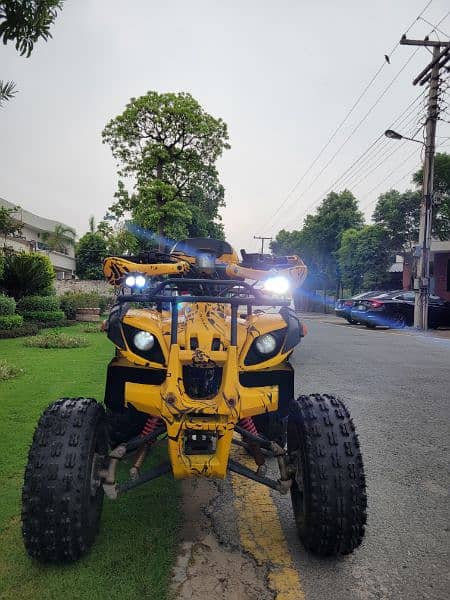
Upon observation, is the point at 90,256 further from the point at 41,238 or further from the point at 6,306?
the point at 6,306

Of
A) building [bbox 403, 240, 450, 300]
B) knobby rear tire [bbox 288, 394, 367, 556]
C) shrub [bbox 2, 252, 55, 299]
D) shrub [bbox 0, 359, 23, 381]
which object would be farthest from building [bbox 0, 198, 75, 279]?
knobby rear tire [bbox 288, 394, 367, 556]

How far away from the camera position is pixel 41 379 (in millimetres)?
7656

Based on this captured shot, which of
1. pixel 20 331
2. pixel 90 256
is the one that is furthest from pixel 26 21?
pixel 90 256

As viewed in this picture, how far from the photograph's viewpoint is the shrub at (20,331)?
44.2 ft

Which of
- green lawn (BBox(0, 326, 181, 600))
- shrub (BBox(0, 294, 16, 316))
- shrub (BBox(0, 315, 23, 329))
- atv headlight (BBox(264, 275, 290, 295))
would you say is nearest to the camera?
green lawn (BBox(0, 326, 181, 600))

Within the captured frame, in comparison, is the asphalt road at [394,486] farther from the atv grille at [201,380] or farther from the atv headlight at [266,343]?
the atv headlight at [266,343]

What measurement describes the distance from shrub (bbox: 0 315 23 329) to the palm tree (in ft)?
113

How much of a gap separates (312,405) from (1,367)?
633 cm

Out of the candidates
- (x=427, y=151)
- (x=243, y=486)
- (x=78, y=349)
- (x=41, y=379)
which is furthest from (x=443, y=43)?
(x=243, y=486)

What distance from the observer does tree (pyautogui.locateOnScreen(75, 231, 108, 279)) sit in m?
47.8

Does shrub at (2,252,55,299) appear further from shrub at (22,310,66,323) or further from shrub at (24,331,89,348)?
shrub at (24,331,89,348)

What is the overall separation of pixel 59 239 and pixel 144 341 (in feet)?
160

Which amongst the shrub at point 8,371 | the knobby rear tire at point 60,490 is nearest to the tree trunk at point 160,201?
the shrub at point 8,371

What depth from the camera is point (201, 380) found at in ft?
9.37
